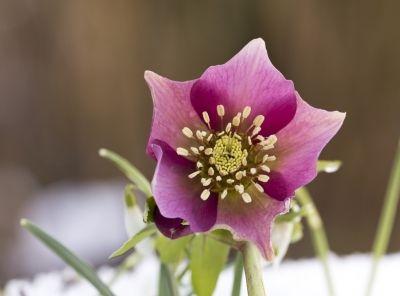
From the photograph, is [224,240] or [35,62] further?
[35,62]

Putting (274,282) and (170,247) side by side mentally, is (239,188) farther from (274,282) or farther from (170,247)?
(274,282)

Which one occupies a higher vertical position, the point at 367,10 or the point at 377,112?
the point at 367,10

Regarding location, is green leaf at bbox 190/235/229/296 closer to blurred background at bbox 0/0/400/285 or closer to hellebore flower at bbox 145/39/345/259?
hellebore flower at bbox 145/39/345/259

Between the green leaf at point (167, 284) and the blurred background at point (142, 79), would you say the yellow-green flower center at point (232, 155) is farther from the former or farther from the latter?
the blurred background at point (142, 79)

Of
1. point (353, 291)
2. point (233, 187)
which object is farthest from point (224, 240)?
point (353, 291)

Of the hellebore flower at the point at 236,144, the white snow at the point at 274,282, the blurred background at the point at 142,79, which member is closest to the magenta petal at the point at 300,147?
the hellebore flower at the point at 236,144

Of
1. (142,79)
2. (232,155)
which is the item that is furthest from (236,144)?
(142,79)

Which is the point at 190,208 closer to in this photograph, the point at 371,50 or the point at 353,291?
the point at 353,291

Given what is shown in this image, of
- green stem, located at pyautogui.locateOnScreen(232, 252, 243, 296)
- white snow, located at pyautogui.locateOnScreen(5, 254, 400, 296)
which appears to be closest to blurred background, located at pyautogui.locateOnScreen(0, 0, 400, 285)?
white snow, located at pyautogui.locateOnScreen(5, 254, 400, 296)
